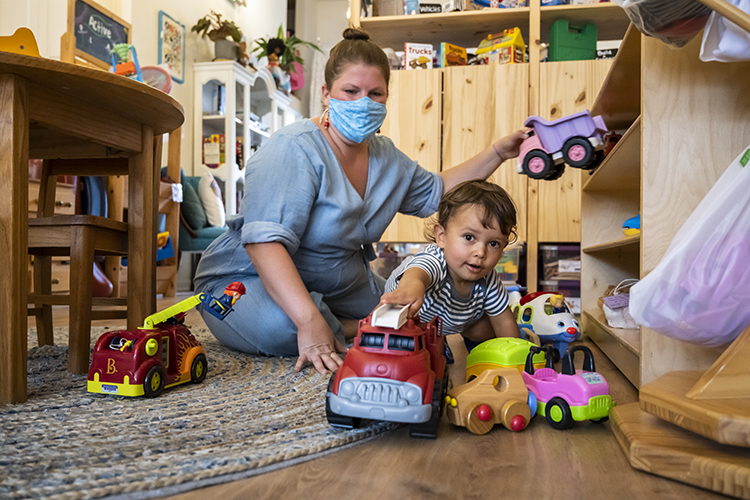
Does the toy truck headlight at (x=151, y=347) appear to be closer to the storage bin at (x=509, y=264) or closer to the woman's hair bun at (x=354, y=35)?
the woman's hair bun at (x=354, y=35)

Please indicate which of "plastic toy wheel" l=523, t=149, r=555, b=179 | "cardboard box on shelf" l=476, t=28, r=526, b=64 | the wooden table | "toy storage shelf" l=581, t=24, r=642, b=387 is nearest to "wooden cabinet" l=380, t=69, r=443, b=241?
"cardboard box on shelf" l=476, t=28, r=526, b=64

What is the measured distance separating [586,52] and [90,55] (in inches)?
98.2

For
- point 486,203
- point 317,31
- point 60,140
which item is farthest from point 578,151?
point 317,31

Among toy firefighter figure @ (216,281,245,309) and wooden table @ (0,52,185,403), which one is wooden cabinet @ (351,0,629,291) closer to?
wooden table @ (0,52,185,403)

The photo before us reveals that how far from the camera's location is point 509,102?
2.59m

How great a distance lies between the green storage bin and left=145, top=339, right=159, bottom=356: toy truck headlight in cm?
227

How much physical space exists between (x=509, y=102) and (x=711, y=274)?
1997 millimetres

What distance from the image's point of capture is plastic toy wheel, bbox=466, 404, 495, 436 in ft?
2.62

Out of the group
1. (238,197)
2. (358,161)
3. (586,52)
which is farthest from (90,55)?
(586,52)

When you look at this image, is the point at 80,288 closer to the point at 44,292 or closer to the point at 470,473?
the point at 44,292

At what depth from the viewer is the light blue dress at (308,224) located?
1.27m

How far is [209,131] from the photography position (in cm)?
409

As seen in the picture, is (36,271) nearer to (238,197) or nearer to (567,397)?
(567,397)

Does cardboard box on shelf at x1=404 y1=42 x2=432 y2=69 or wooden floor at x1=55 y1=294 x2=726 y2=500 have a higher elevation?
cardboard box on shelf at x1=404 y1=42 x2=432 y2=69
